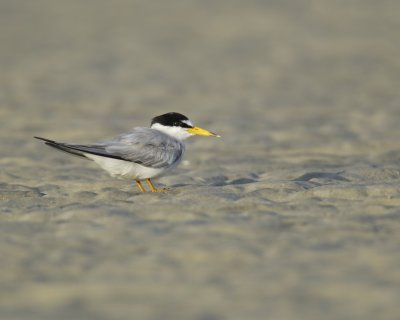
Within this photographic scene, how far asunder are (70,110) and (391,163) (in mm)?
5665

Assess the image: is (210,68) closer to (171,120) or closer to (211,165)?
(211,165)

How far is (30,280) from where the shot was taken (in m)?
4.96

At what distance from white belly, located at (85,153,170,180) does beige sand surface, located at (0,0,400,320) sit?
220 mm

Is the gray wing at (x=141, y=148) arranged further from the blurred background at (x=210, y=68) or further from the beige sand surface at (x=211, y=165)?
the blurred background at (x=210, y=68)

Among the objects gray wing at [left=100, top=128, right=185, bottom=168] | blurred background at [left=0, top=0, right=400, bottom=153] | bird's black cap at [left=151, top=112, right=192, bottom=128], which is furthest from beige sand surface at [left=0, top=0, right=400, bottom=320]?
bird's black cap at [left=151, top=112, right=192, bottom=128]

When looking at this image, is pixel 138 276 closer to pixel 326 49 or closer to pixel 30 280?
pixel 30 280

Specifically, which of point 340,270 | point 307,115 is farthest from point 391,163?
point 340,270

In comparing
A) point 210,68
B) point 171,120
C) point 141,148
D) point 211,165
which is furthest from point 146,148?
point 210,68

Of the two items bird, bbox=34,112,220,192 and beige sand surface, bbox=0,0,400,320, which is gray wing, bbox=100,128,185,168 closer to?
bird, bbox=34,112,220,192

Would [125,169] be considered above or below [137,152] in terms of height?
below

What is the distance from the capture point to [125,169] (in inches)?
295

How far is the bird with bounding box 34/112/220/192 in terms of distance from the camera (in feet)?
23.8

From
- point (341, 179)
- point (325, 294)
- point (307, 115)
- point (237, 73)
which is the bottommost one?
point (325, 294)

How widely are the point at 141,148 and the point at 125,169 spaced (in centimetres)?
25
